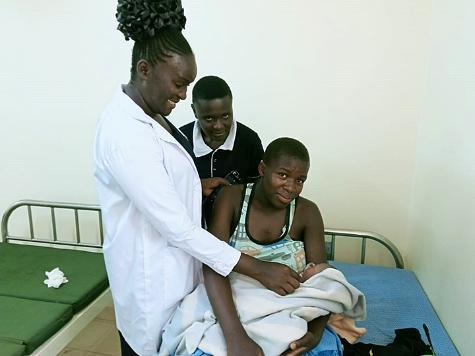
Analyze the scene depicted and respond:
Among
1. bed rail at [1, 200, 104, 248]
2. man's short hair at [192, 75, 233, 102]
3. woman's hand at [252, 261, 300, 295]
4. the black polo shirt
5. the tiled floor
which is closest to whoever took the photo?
woman's hand at [252, 261, 300, 295]

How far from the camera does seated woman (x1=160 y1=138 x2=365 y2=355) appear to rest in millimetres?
1177

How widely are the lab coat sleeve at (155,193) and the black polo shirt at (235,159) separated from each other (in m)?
0.58

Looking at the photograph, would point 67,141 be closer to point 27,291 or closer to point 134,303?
point 27,291

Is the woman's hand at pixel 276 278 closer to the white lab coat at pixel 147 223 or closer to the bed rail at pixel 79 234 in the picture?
the white lab coat at pixel 147 223

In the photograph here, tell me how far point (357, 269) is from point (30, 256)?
190cm

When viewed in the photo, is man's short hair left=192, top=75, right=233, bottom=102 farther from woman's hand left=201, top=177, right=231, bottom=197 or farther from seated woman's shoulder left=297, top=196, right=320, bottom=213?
seated woman's shoulder left=297, top=196, right=320, bottom=213

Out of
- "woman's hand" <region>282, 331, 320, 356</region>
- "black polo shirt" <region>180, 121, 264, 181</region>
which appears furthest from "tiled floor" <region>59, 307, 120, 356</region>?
"woman's hand" <region>282, 331, 320, 356</region>

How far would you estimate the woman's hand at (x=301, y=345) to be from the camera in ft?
3.79

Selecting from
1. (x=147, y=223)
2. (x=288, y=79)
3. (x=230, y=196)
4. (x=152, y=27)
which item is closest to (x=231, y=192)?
(x=230, y=196)

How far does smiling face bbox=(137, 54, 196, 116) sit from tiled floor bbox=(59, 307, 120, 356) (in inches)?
62.8

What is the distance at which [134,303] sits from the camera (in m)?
1.28

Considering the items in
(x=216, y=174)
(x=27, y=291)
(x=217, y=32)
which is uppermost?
(x=217, y=32)

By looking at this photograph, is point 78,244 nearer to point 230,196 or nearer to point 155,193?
point 230,196

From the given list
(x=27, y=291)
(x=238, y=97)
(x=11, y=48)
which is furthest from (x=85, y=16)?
(x=27, y=291)
